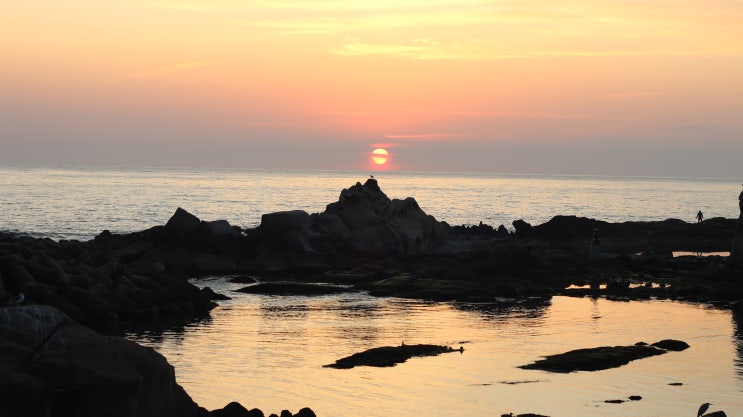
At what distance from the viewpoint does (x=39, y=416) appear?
17078 millimetres

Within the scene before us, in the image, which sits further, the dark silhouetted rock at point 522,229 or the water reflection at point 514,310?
the dark silhouetted rock at point 522,229

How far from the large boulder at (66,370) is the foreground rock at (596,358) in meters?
15.5

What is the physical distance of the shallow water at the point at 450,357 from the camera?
26.1 m

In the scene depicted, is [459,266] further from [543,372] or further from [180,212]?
[543,372]

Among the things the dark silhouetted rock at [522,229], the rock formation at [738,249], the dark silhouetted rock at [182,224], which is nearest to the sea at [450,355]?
the dark silhouetted rock at [182,224]

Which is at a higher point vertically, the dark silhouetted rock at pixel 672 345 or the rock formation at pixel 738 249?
the rock formation at pixel 738 249

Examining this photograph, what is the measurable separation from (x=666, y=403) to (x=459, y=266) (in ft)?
106

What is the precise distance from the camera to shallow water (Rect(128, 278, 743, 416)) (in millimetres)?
26078

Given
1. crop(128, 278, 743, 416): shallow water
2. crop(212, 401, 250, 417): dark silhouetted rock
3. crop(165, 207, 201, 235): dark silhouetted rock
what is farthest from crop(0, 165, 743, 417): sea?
crop(165, 207, 201, 235): dark silhouetted rock

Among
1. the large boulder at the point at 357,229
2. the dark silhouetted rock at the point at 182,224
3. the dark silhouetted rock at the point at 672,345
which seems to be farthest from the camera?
the large boulder at the point at 357,229

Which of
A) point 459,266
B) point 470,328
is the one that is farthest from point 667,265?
point 470,328

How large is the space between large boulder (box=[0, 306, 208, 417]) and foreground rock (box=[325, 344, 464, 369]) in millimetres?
12697

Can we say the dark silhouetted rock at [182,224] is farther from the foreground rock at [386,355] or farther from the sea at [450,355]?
the foreground rock at [386,355]

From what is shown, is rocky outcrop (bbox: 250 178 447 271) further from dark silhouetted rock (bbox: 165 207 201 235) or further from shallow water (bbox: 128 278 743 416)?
shallow water (bbox: 128 278 743 416)
